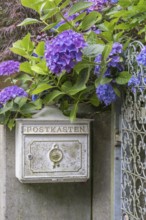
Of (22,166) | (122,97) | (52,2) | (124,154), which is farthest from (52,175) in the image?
(52,2)

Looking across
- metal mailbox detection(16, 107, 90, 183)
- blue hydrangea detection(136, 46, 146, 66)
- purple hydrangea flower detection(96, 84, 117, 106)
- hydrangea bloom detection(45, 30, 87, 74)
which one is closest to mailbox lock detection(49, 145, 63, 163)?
metal mailbox detection(16, 107, 90, 183)

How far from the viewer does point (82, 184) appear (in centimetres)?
295

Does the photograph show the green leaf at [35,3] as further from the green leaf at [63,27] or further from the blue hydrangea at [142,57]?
the blue hydrangea at [142,57]

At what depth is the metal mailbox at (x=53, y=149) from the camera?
2689 millimetres

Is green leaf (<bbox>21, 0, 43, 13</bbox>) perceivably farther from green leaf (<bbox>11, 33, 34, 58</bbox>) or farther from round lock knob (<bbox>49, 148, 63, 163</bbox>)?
round lock knob (<bbox>49, 148, 63, 163</bbox>)

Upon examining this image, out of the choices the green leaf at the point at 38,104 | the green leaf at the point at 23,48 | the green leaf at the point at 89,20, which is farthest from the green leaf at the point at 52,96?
the green leaf at the point at 89,20

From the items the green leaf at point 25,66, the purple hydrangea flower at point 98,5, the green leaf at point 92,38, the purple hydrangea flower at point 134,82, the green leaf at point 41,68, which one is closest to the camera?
the purple hydrangea flower at point 134,82

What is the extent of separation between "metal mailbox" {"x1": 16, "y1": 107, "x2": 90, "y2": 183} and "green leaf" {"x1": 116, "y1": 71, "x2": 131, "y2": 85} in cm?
43

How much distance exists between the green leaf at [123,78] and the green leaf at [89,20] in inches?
14.0

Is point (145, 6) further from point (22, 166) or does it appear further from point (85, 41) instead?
point (22, 166)

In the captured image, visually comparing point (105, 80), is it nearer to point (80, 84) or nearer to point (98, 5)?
Answer: point (80, 84)

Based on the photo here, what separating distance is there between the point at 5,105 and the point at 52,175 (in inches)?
19.5

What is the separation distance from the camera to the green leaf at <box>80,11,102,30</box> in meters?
2.54

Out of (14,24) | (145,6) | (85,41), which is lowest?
(85,41)
